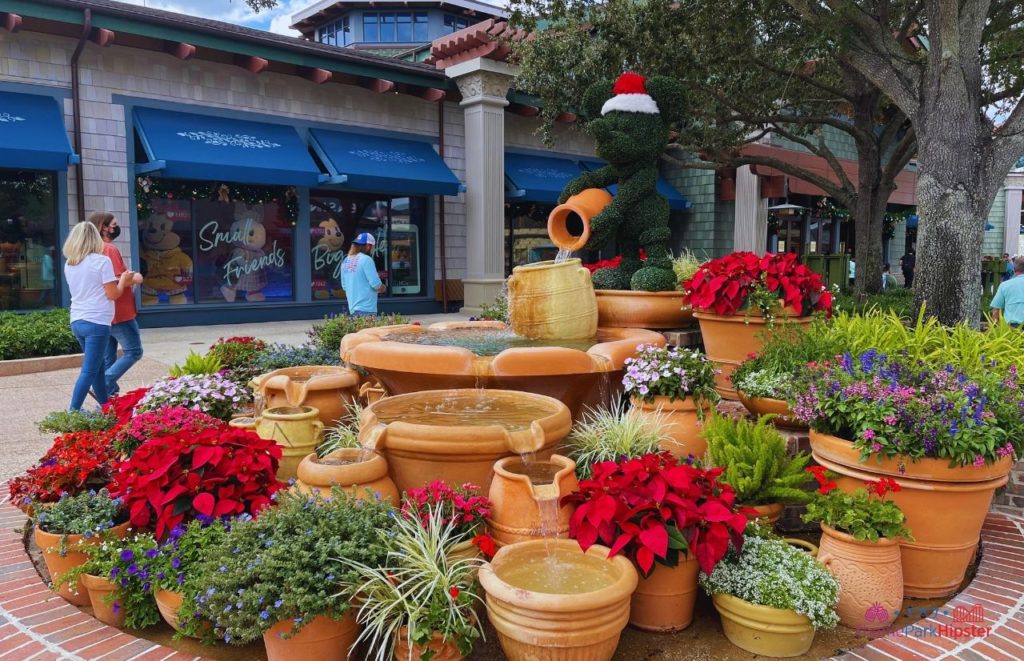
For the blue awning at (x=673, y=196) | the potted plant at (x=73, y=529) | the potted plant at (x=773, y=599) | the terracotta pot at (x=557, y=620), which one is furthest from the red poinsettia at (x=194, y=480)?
the blue awning at (x=673, y=196)

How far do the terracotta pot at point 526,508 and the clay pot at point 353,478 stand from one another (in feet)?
1.63

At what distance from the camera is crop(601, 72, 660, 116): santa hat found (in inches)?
253

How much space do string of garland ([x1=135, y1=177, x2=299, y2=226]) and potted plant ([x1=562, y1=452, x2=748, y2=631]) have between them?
13.2 metres

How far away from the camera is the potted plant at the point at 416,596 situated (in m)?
2.63

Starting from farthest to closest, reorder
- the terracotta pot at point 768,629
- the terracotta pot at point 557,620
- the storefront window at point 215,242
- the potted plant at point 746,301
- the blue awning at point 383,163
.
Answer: the blue awning at point 383,163, the storefront window at point 215,242, the potted plant at point 746,301, the terracotta pot at point 768,629, the terracotta pot at point 557,620

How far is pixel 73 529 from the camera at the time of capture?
3336 mm

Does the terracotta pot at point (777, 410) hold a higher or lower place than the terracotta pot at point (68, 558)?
higher

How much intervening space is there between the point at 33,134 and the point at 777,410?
1254cm

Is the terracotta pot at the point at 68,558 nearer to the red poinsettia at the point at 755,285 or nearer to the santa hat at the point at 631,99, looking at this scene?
the red poinsettia at the point at 755,285

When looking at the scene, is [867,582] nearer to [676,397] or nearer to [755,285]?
[676,397]

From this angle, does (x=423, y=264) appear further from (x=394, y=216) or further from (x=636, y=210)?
(x=636, y=210)

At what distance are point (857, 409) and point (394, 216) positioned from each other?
1509cm

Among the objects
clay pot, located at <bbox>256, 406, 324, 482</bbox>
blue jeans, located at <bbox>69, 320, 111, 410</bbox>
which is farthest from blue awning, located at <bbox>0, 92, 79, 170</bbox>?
clay pot, located at <bbox>256, 406, 324, 482</bbox>

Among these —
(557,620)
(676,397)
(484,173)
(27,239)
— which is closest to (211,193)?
(27,239)
